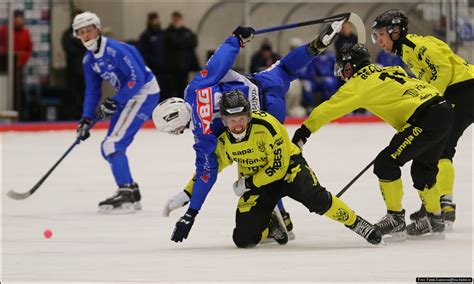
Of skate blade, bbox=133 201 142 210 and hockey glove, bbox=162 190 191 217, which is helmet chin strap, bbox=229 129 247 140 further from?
skate blade, bbox=133 201 142 210

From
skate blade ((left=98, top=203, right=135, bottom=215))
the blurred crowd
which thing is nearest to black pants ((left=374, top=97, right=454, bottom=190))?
skate blade ((left=98, top=203, right=135, bottom=215))

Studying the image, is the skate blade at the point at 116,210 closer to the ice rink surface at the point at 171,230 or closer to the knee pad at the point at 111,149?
the ice rink surface at the point at 171,230

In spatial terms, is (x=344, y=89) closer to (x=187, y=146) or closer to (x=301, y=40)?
(x=187, y=146)

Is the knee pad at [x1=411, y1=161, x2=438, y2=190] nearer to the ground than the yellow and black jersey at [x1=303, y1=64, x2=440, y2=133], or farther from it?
nearer to the ground

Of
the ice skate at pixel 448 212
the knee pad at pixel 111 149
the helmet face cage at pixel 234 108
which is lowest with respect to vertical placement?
the knee pad at pixel 111 149

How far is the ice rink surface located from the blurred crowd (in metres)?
2.30

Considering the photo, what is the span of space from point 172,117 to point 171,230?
1070 mm

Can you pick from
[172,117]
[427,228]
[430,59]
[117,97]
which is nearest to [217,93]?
[172,117]

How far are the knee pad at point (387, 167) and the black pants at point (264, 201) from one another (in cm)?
45

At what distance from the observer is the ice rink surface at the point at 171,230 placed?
542 centimetres

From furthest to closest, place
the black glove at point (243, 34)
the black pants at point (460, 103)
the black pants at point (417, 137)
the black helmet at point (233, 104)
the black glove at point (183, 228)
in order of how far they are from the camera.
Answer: the black pants at point (460, 103), the black glove at point (243, 34), the black pants at point (417, 137), the black glove at point (183, 228), the black helmet at point (233, 104)

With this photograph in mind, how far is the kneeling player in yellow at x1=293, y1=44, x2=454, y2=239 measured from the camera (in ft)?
20.6

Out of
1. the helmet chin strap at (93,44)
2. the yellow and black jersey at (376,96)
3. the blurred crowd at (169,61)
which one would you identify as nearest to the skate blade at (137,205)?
the helmet chin strap at (93,44)

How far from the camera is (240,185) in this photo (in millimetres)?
6199
